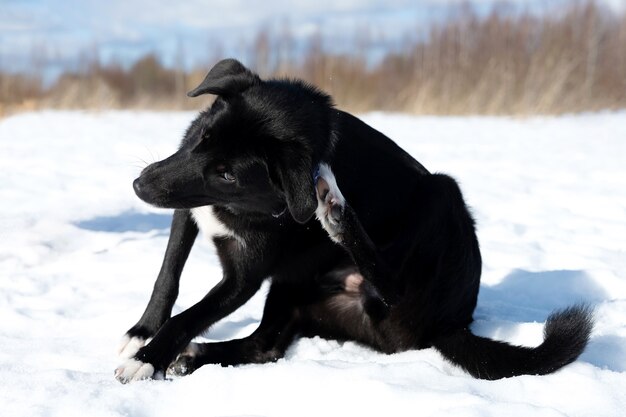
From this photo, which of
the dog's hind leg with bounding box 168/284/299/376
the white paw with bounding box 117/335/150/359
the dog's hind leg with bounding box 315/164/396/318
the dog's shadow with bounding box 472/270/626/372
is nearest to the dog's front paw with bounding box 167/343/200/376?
the dog's hind leg with bounding box 168/284/299/376

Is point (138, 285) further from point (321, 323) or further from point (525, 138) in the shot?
point (525, 138)

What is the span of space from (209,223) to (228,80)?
1.62 feet

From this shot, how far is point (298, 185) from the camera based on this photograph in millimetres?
2109

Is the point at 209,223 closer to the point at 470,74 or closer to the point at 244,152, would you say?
the point at 244,152

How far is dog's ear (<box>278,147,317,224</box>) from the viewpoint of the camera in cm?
208

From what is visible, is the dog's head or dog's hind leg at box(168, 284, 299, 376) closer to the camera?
the dog's head

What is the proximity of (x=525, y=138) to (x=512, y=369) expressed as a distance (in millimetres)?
8020

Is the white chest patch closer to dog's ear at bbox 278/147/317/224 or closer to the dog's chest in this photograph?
the dog's chest

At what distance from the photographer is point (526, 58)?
14727 mm

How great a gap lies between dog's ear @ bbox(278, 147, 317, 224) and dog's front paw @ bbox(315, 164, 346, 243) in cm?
7

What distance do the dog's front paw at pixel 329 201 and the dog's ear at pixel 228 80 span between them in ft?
1.31

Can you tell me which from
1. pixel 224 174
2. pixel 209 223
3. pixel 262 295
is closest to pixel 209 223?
pixel 209 223

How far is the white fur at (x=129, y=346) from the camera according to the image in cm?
232

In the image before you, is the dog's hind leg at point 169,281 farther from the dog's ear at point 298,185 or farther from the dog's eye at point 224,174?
the dog's ear at point 298,185
